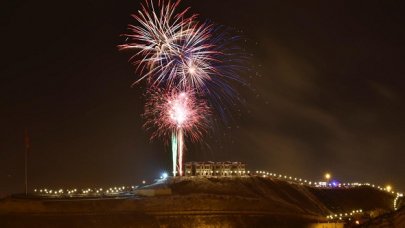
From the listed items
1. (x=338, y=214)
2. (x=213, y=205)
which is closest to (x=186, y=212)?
(x=213, y=205)

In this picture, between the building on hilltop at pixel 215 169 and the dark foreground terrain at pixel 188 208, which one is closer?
the dark foreground terrain at pixel 188 208

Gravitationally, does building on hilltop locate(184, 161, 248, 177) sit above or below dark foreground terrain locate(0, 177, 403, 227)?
above

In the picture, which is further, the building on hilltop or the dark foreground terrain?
the building on hilltop

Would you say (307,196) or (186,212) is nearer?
(186,212)

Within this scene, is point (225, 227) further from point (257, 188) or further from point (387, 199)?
point (387, 199)

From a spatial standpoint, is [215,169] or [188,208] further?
[215,169]
